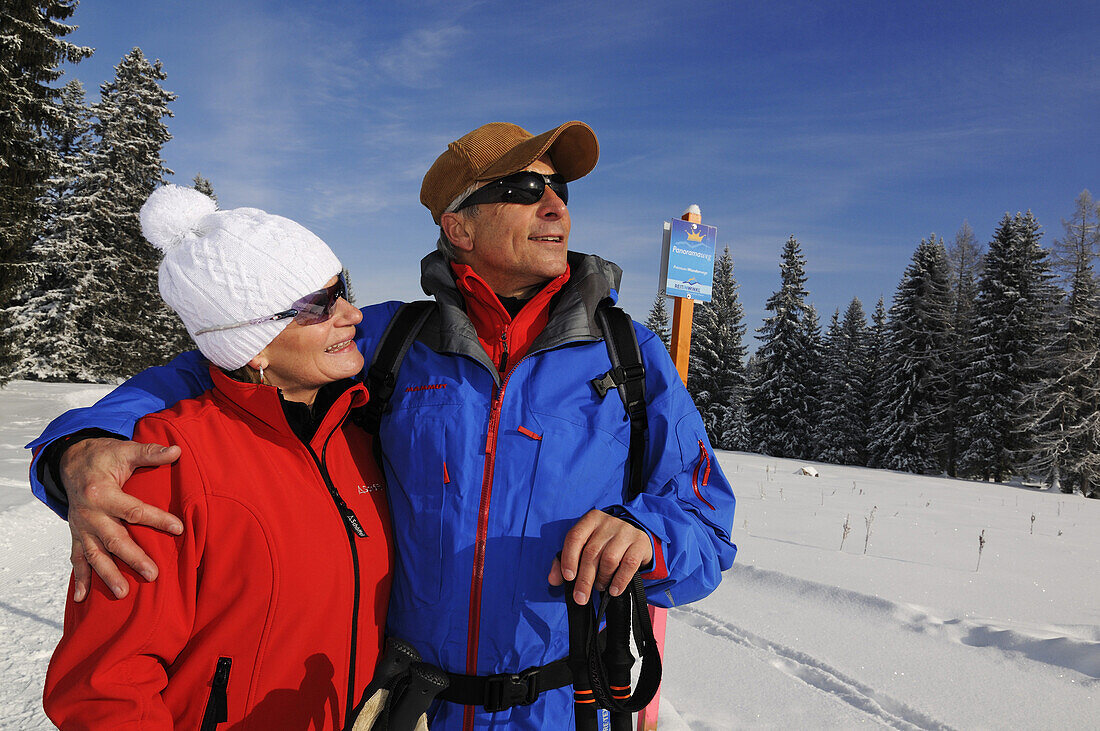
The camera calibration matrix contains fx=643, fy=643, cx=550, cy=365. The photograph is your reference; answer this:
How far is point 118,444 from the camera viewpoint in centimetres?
143

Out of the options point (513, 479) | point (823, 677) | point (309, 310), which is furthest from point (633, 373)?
point (823, 677)

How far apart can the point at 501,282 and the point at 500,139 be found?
483 millimetres

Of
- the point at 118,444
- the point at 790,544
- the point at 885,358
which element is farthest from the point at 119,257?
the point at 885,358

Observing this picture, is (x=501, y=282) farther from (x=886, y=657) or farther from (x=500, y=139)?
(x=886, y=657)

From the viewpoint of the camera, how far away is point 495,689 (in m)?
1.69

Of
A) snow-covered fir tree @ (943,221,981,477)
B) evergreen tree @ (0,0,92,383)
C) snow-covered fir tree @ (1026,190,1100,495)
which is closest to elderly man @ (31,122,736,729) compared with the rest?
evergreen tree @ (0,0,92,383)

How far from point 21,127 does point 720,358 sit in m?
34.3

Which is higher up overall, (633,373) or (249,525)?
(633,373)

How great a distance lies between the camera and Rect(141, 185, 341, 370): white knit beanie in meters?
1.69

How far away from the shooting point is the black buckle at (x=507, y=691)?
1686mm

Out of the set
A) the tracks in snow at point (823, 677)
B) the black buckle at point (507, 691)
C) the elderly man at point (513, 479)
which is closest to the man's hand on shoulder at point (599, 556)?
the elderly man at point (513, 479)

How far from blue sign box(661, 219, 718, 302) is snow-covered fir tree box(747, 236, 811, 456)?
1333 inches

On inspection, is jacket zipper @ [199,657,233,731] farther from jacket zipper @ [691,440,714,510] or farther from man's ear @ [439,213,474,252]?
Result: man's ear @ [439,213,474,252]

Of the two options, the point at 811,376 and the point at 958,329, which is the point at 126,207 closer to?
the point at 811,376
